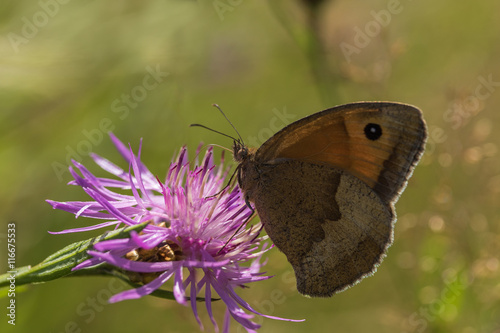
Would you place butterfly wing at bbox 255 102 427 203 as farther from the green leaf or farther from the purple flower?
the green leaf

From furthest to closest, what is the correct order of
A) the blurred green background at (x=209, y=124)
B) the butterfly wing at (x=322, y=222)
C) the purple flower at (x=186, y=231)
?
1. the blurred green background at (x=209, y=124)
2. the butterfly wing at (x=322, y=222)
3. the purple flower at (x=186, y=231)

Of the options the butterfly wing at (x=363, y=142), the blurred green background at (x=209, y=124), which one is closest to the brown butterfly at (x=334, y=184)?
the butterfly wing at (x=363, y=142)

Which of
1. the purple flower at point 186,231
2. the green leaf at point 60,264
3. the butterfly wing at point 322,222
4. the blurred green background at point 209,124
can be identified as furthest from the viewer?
the blurred green background at point 209,124

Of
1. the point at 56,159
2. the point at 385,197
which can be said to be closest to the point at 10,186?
the point at 56,159

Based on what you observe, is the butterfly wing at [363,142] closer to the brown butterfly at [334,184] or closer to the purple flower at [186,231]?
the brown butterfly at [334,184]

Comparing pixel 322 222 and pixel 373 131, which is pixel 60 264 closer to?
pixel 322 222

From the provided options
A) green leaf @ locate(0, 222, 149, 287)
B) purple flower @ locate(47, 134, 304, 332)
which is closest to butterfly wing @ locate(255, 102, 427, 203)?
purple flower @ locate(47, 134, 304, 332)
